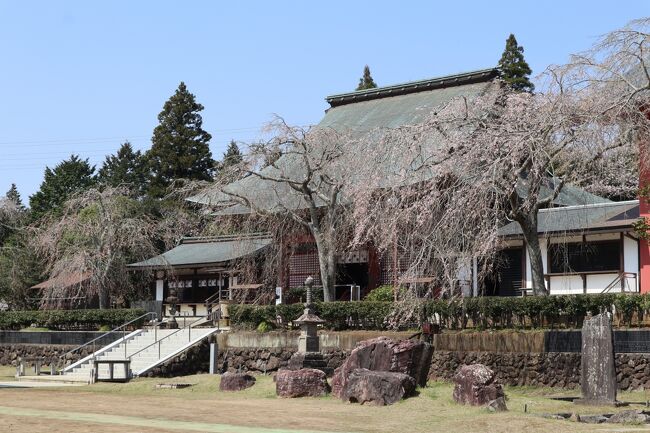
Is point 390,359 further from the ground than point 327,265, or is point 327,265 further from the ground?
point 327,265

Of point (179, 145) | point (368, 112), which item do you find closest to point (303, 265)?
point (368, 112)

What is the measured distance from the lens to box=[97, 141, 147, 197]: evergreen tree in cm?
7312

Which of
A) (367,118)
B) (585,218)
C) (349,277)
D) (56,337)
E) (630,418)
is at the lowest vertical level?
(630,418)

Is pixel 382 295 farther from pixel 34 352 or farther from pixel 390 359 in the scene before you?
pixel 34 352

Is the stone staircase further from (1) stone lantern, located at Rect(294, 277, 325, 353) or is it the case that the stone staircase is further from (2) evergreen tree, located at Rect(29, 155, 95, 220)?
(2) evergreen tree, located at Rect(29, 155, 95, 220)

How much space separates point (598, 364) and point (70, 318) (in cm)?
2551

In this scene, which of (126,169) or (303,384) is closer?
(303,384)

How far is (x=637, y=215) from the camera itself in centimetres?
3038

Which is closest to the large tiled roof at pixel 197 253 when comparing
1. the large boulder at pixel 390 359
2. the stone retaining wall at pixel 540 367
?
the stone retaining wall at pixel 540 367

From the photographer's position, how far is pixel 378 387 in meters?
20.5

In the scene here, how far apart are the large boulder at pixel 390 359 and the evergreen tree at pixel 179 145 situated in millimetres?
44262

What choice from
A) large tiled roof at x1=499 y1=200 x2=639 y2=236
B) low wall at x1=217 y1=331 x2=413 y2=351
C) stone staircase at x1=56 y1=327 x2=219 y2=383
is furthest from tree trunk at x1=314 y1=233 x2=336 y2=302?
large tiled roof at x1=499 y1=200 x2=639 y2=236

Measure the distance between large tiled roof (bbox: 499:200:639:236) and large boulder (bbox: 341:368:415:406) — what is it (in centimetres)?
1079

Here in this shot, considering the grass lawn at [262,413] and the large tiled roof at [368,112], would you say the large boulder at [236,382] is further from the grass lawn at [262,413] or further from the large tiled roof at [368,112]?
the large tiled roof at [368,112]
